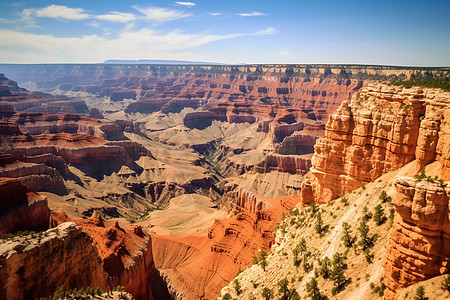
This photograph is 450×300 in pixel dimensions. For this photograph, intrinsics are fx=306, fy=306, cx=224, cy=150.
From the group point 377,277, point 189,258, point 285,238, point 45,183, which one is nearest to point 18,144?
point 45,183

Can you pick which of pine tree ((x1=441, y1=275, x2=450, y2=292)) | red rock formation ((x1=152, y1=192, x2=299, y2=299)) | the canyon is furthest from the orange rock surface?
pine tree ((x1=441, y1=275, x2=450, y2=292))

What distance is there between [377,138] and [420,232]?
41.7 ft

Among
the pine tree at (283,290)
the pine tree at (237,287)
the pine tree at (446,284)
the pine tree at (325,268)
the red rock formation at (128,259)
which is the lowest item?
the red rock formation at (128,259)

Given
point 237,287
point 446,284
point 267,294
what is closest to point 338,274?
point 267,294

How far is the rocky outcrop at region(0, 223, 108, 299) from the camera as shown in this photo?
2336 centimetres

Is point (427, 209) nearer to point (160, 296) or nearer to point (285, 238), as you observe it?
point (285, 238)

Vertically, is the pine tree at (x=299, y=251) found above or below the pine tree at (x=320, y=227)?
below

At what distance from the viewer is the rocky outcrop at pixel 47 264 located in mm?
23359

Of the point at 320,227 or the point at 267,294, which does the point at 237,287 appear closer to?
the point at 267,294

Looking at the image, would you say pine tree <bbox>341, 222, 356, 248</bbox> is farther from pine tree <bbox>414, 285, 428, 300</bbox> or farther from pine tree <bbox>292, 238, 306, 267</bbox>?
pine tree <bbox>414, 285, 428, 300</bbox>

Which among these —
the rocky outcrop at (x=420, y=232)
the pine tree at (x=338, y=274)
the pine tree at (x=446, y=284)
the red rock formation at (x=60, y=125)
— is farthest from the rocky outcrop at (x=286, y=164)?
the pine tree at (x=446, y=284)

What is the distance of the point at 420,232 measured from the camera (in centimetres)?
1669

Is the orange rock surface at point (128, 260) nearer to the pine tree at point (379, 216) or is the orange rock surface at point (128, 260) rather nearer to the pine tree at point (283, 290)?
the pine tree at point (283, 290)

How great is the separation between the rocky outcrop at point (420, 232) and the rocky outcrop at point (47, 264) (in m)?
26.1
